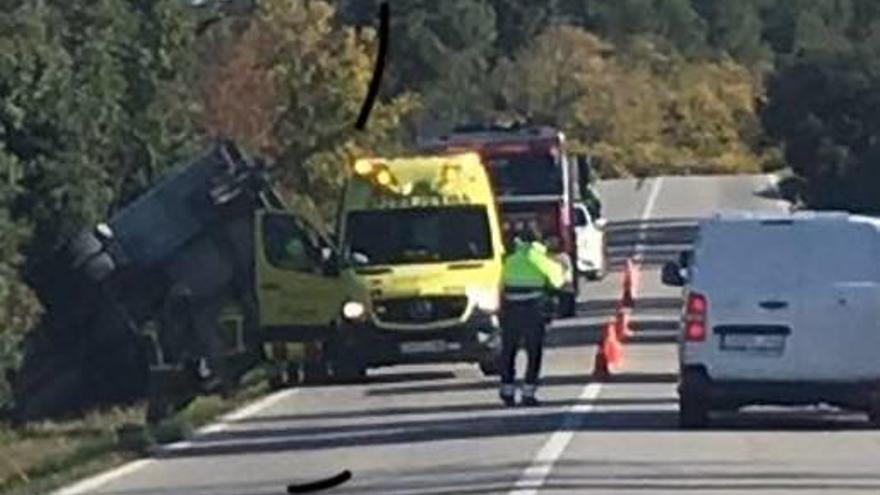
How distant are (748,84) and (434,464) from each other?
97.3 m

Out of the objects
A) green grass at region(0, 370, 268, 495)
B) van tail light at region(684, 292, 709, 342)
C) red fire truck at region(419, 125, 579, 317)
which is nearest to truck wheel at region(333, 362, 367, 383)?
green grass at region(0, 370, 268, 495)

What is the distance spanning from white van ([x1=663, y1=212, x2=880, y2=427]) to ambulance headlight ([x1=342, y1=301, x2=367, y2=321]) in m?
10.0

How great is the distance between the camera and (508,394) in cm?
2942

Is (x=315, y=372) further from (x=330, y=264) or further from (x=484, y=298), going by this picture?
(x=484, y=298)

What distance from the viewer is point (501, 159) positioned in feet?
158

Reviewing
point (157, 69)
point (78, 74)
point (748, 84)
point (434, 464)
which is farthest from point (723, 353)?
point (748, 84)

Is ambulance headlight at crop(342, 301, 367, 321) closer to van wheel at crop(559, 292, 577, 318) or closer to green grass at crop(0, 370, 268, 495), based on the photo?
green grass at crop(0, 370, 268, 495)

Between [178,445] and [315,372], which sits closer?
[178,445]

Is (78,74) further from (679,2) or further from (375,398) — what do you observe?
(679,2)

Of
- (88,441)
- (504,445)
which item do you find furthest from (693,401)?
(88,441)

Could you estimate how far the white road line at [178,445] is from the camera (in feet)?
73.7

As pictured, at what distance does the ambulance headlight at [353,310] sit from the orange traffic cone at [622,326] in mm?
6067

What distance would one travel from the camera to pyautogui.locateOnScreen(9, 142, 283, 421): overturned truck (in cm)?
3712

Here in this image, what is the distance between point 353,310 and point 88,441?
5.83 m
